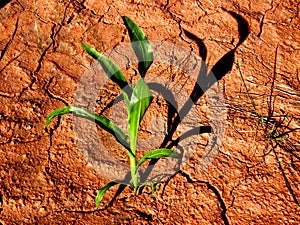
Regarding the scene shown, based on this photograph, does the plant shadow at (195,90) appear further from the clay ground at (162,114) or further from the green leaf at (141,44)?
the green leaf at (141,44)

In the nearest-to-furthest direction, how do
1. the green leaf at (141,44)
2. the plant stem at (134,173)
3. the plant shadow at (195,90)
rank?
the green leaf at (141,44) < the plant stem at (134,173) < the plant shadow at (195,90)

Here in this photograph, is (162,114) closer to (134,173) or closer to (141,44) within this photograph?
(134,173)

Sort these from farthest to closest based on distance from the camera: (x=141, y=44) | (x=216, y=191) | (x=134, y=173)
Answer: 1. (x=216, y=191)
2. (x=134, y=173)
3. (x=141, y=44)

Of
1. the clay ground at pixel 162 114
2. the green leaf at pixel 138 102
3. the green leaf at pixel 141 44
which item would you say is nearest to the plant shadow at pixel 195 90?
the clay ground at pixel 162 114

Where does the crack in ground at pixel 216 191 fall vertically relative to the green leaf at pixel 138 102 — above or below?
below

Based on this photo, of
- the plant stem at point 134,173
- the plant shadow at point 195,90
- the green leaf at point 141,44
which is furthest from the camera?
the plant shadow at point 195,90

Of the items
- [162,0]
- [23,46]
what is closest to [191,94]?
[162,0]

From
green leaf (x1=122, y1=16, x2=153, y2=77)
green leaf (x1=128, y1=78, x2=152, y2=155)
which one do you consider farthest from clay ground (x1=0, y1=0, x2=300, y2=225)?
green leaf (x1=122, y1=16, x2=153, y2=77)

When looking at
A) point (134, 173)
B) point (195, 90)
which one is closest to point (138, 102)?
point (134, 173)
